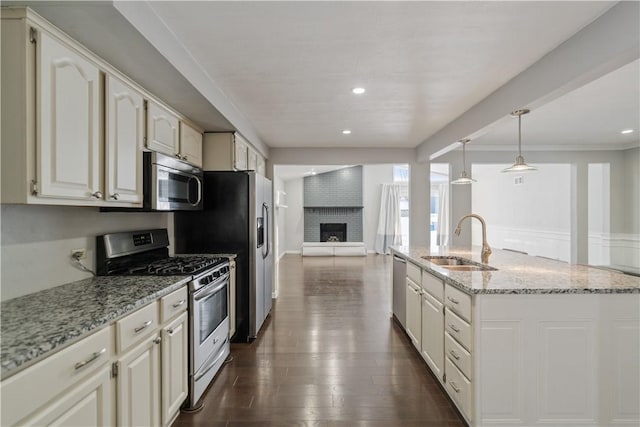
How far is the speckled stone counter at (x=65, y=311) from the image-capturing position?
3.38 ft

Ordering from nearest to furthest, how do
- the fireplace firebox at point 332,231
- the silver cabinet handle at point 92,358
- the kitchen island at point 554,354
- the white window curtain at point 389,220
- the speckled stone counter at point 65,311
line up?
the speckled stone counter at point 65,311, the silver cabinet handle at point 92,358, the kitchen island at point 554,354, the white window curtain at point 389,220, the fireplace firebox at point 332,231

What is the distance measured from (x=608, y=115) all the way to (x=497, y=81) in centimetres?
219

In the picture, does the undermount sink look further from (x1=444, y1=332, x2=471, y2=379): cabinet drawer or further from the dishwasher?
(x1=444, y1=332, x2=471, y2=379): cabinet drawer

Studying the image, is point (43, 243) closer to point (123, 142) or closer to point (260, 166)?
point (123, 142)

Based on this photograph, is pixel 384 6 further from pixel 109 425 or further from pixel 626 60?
pixel 109 425

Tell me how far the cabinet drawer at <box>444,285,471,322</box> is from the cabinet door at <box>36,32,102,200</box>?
222 centimetres

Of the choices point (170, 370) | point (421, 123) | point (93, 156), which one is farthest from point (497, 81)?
point (170, 370)

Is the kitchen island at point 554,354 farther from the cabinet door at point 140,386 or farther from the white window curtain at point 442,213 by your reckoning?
the white window curtain at point 442,213

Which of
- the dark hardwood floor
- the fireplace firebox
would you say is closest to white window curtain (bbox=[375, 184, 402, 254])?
the fireplace firebox

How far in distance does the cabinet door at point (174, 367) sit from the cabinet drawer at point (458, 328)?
180 centimetres

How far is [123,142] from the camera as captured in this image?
1967mm

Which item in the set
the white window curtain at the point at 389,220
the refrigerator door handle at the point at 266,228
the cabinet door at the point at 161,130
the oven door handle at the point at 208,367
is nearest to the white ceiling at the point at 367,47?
the cabinet door at the point at 161,130

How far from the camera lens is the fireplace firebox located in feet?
34.4

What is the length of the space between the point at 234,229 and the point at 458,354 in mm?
2363
